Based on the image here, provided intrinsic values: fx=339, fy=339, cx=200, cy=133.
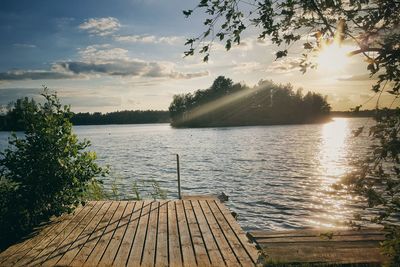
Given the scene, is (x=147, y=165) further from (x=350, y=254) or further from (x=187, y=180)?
(x=350, y=254)

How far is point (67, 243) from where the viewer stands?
23.0 ft

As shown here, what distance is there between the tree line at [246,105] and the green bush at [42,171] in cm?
12293

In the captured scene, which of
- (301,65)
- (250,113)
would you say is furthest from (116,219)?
(250,113)

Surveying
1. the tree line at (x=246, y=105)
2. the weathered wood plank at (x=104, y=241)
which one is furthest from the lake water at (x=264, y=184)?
the tree line at (x=246, y=105)

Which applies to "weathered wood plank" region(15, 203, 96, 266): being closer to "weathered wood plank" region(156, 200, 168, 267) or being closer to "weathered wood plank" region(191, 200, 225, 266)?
"weathered wood plank" region(156, 200, 168, 267)

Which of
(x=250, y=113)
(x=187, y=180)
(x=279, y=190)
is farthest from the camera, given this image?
(x=250, y=113)

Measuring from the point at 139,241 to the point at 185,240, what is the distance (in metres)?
0.95

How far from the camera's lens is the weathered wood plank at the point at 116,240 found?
239 inches

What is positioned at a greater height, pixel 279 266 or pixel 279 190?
pixel 279 266

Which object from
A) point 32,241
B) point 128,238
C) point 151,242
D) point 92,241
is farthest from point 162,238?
point 32,241

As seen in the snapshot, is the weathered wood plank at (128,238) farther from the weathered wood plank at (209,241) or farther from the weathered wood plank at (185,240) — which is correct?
the weathered wood plank at (209,241)

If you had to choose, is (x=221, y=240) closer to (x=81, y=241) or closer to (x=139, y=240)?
(x=139, y=240)

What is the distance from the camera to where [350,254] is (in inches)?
268

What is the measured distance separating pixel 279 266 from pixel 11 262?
16.1 feet
